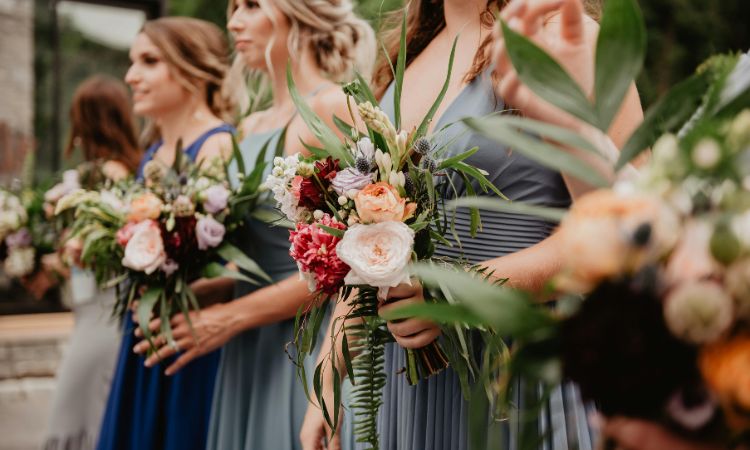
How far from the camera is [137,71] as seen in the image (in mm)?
3105

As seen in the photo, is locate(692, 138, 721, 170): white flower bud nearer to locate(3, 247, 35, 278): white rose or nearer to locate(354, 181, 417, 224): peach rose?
locate(354, 181, 417, 224): peach rose

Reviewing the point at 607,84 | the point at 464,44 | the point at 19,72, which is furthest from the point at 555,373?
the point at 19,72

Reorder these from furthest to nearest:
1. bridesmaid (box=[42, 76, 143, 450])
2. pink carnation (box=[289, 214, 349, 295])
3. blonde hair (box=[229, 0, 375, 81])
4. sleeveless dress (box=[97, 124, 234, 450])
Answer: bridesmaid (box=[42, 76, 143, 450]) < sleeveless dress (box=[97, 124, 234, 450]) < blonde hair (box=[229, 0, 375, 81]) < pink carnation (box=[289, 214, 349, 295])

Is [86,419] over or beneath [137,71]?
beneath

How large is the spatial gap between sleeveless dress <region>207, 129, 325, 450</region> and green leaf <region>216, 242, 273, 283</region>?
0.10m

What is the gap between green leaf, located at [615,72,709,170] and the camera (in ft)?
2.53

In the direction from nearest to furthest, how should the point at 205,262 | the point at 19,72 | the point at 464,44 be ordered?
the point at 464,44 < the point at 205,262 < the point at 19,72

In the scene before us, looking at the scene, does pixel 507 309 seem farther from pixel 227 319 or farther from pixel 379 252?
pixel 227 319

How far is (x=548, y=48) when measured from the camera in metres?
0.96

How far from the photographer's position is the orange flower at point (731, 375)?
58 centimetres

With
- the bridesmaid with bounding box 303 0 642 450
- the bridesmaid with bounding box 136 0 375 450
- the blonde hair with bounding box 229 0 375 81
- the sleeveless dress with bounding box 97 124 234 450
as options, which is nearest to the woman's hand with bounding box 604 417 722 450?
the bridesmaid with bounding box 303 0 642 450

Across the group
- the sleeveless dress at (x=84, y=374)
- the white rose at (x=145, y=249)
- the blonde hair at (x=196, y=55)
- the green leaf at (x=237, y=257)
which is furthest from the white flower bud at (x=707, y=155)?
the sleeveless dress at (x=84, y=374)

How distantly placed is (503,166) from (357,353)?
47 centimetres

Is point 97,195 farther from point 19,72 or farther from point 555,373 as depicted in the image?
point 19,72
